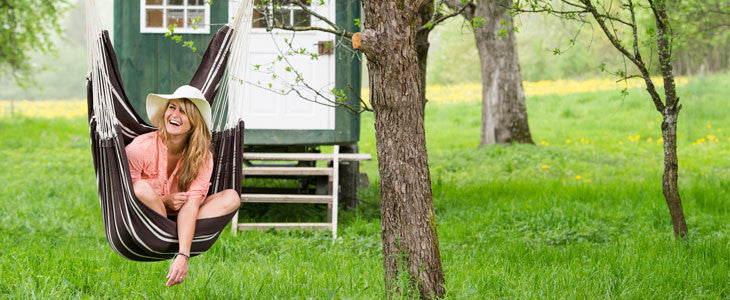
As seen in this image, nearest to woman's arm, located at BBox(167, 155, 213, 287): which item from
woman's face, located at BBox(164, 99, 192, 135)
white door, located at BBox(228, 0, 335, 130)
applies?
Result: woman's face, located at BBox(164, 99, 192, 135)

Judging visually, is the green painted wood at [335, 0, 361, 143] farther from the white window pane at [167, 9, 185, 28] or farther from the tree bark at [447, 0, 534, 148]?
the tree bark at [447, 0, 534, 148]

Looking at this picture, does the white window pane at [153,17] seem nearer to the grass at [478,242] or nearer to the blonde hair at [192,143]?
the grass at [478,242]

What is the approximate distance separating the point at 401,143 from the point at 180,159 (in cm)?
112

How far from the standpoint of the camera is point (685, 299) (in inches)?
148

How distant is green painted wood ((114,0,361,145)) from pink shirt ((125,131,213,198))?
9.26ft

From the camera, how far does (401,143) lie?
3.26 m

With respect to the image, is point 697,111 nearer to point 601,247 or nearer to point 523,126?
point 523,126

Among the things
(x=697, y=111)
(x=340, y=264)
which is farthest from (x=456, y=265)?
(x=697, y=111)

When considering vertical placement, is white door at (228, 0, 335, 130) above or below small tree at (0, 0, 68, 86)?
below

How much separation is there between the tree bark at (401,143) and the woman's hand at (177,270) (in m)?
0.90

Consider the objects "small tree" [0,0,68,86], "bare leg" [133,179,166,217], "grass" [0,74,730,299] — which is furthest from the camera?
"small tree" [0,0,68,86]

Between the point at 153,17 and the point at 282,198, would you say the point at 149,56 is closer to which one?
the point at 153,17

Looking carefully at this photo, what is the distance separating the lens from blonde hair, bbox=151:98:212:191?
354 cm

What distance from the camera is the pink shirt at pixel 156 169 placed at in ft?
11.5
